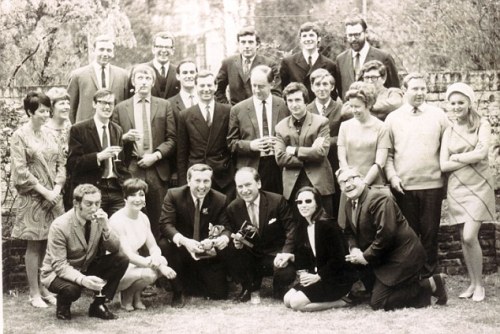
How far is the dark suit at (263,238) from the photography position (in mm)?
5152

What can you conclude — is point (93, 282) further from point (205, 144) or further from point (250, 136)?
point (250, 136)

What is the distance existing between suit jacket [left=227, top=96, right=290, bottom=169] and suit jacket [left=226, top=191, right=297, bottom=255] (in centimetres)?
35

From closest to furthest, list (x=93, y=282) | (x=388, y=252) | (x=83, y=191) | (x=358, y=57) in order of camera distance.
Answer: (x=93, y=282) < (x=83, y=191) < (x=388, y=252) < (x=358, y=57)

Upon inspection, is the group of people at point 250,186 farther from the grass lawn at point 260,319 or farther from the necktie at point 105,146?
the grass lawn at point 260,319

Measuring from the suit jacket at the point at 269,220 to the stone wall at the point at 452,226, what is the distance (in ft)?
4.75

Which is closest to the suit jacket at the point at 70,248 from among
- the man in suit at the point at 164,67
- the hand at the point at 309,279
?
the hand at the point at 309,279

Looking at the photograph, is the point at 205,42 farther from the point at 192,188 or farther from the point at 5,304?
the point at 5,304

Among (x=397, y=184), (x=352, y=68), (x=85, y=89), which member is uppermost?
(x=352, y=68)

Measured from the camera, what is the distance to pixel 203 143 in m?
5.46

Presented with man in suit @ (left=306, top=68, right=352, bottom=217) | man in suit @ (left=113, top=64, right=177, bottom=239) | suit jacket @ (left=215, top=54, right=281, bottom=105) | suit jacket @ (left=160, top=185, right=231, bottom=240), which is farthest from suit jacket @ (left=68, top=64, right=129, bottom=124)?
man in suit @ (left=306, top=68, right=352, bottom=217)

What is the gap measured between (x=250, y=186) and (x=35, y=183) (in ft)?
5.12

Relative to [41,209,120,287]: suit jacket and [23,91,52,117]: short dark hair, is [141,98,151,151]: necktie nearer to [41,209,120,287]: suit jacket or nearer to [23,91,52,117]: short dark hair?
[23,91,52,117]: short dark hair

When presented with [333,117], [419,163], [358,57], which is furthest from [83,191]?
[358,57]

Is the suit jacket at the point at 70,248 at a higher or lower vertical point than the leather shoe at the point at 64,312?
higher
